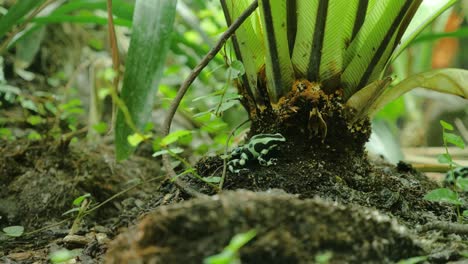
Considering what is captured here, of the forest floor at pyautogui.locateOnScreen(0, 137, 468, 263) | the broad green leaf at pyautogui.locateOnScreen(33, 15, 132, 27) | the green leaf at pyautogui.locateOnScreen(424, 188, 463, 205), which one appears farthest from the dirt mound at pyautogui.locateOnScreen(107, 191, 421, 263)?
the broad green leaf at pyautogui.locateOnScreen(33, 15, 132, 27)

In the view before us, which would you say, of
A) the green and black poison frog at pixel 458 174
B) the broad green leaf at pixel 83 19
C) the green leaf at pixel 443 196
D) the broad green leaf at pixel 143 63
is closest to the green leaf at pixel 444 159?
the green leaf at pixel 443 196

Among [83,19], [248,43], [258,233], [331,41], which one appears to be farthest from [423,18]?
[83,19]

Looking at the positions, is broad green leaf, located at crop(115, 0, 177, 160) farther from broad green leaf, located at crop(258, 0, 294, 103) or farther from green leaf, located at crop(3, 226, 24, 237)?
green leaf, located at crop(3, 226, 24, 237)

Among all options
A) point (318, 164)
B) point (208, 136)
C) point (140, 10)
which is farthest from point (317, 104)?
point (208, 136)

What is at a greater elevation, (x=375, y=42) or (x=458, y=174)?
(x=375, y=42)

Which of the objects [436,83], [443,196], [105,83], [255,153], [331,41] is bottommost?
[443,196]

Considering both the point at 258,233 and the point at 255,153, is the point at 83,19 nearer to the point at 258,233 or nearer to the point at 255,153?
the point at 255,153

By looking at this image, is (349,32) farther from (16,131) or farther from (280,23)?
(16,131)
